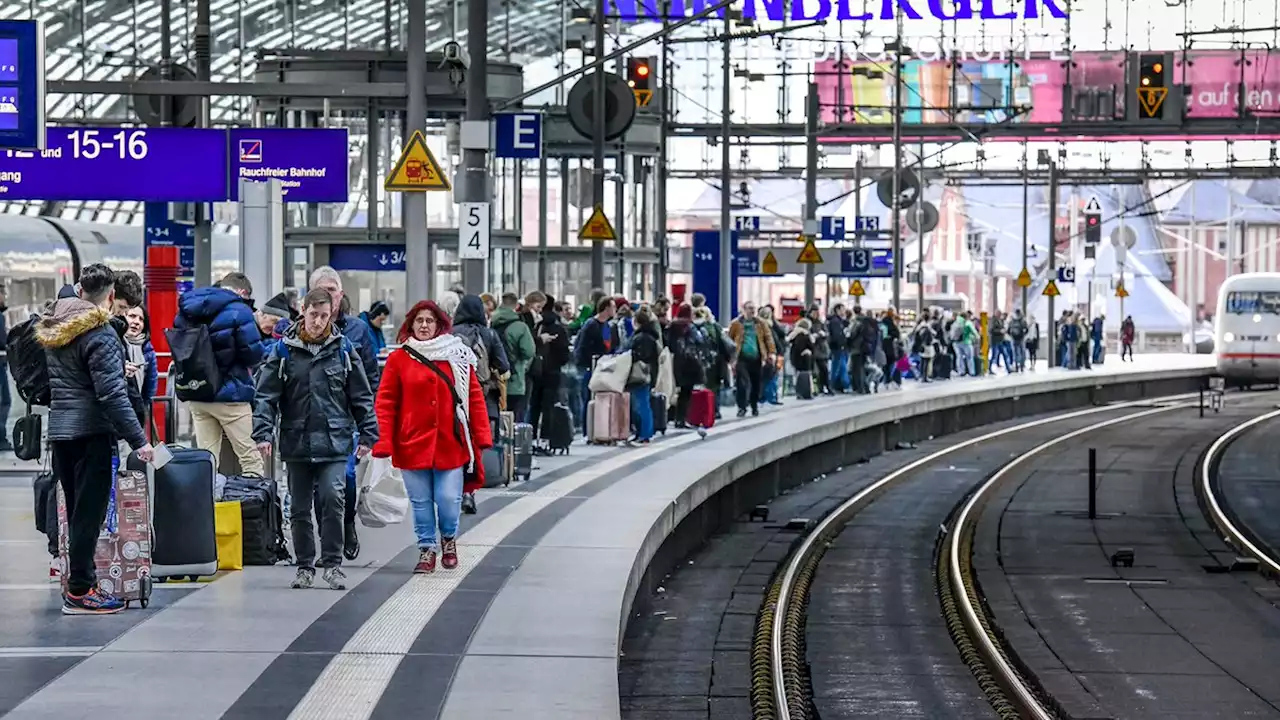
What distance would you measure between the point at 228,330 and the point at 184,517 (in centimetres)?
224

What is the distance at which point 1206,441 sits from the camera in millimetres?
39156

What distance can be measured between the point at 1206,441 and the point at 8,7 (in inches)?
1030

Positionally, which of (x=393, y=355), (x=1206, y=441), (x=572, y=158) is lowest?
(x=1206, y=441)

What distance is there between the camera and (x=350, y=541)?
45.3 ft

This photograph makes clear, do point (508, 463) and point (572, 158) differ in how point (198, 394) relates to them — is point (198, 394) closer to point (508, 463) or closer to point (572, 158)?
point (508, 463)

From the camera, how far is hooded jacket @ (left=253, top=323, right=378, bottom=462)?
12.4 meters

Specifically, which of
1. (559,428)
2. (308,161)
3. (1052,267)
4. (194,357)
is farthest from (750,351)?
(1052,267)

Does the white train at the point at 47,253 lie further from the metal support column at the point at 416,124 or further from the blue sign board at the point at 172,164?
the metal support column at the point at 416,124

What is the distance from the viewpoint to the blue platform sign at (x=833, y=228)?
6381 centimetres

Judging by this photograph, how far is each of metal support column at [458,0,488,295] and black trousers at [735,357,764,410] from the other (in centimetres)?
1152

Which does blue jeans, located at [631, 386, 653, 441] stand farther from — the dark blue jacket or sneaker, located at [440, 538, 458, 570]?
sneaker, located at [440, 538, 458, 570]

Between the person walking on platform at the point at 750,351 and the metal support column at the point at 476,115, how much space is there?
10623 mm

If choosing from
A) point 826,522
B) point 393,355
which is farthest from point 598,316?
point 393,355

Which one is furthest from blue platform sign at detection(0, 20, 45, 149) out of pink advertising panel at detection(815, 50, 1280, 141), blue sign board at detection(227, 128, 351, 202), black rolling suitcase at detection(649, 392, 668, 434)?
pink advertising panel at detection(815, 50, 1280, 141)
